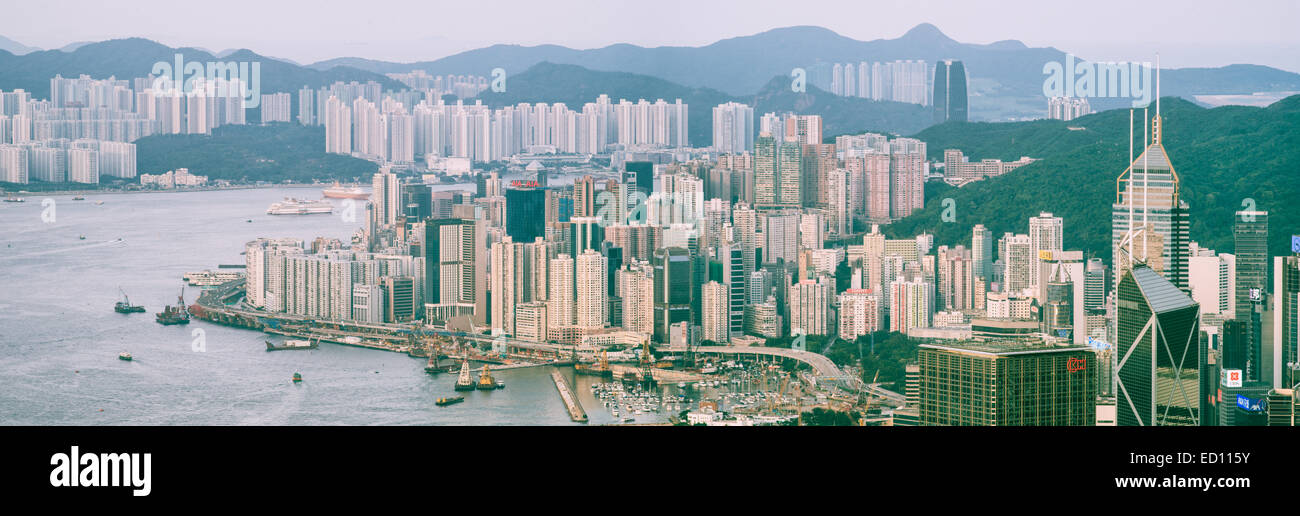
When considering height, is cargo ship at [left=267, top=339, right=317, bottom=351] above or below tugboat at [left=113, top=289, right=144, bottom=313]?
below

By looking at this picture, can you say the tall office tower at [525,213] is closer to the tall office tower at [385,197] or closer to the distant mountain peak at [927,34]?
the tall office tower at [385,197]

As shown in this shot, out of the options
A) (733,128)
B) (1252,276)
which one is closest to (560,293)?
(733,128)

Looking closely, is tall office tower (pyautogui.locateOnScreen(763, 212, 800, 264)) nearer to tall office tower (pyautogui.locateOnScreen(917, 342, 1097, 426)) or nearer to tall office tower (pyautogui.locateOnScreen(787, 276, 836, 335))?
tall office tower (pyautogui.locateOnScreen(787, 276, 836, 335))

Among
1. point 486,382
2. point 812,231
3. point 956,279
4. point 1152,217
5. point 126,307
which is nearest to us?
point 486,382

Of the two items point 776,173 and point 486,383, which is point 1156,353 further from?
point 776,173

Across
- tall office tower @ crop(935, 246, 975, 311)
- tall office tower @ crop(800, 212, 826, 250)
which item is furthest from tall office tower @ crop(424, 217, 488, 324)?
tall office tower @ crop(935, 246, 975, 311)
